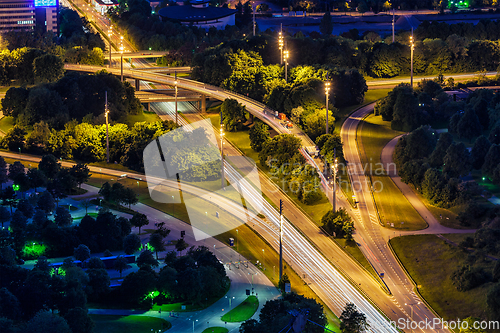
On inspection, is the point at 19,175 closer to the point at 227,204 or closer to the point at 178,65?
the point at 227,204

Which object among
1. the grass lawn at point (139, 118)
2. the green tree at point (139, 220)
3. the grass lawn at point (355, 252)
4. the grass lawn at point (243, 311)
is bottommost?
the grass lawn at point (243, 311)

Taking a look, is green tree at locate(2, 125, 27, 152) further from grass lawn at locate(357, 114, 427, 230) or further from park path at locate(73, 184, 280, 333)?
grass lawn at locate(357, 114, 427, 230)

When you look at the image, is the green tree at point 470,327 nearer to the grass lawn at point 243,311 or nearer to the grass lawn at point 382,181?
the grass lawn at point 243,311

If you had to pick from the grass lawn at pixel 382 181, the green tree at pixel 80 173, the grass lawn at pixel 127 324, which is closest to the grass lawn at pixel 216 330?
the grass lawn at pixel 127 324

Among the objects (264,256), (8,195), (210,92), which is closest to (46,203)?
(8,195)

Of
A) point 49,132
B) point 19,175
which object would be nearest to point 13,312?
point 19,175

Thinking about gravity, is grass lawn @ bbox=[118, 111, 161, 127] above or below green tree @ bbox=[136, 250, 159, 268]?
above
